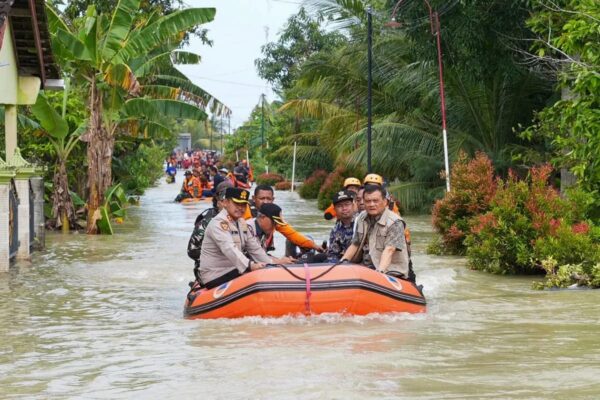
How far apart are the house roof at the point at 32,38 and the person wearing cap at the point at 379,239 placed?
9.31 m

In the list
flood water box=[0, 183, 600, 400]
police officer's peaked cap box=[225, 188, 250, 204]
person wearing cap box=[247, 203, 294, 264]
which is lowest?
flood water box=[0, 183, 600, 400]

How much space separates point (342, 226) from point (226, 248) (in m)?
2.17

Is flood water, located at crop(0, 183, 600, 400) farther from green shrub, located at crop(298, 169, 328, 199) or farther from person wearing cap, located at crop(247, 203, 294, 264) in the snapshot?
green shrub, located at crop(298, 169, 328, 199)

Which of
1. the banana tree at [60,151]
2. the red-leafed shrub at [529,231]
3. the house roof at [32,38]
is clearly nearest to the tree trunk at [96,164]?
the banana tree at [60,151]

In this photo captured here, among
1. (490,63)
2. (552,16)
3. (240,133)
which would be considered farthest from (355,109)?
(240,133)

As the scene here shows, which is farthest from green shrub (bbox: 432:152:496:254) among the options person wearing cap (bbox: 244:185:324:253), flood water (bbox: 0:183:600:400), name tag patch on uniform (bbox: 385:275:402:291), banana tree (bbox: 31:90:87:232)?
banana tree (bbox: 31:90:87:232)

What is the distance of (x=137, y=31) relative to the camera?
2206 centimetres

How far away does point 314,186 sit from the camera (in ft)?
137

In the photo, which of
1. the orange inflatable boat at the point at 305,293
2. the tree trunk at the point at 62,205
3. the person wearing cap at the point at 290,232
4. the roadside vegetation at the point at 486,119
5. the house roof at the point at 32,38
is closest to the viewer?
the orange inflatable boat at the point at 305,293

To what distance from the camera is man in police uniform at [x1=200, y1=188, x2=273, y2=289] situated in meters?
10.9

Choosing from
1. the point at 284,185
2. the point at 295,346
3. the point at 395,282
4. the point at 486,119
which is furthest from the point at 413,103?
the point at 284,185

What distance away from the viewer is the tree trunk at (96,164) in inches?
912

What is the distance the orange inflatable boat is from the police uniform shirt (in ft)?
0.89

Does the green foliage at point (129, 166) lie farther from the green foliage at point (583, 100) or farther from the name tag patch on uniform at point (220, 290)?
the name tag patch on uniform at point (220, 290)
